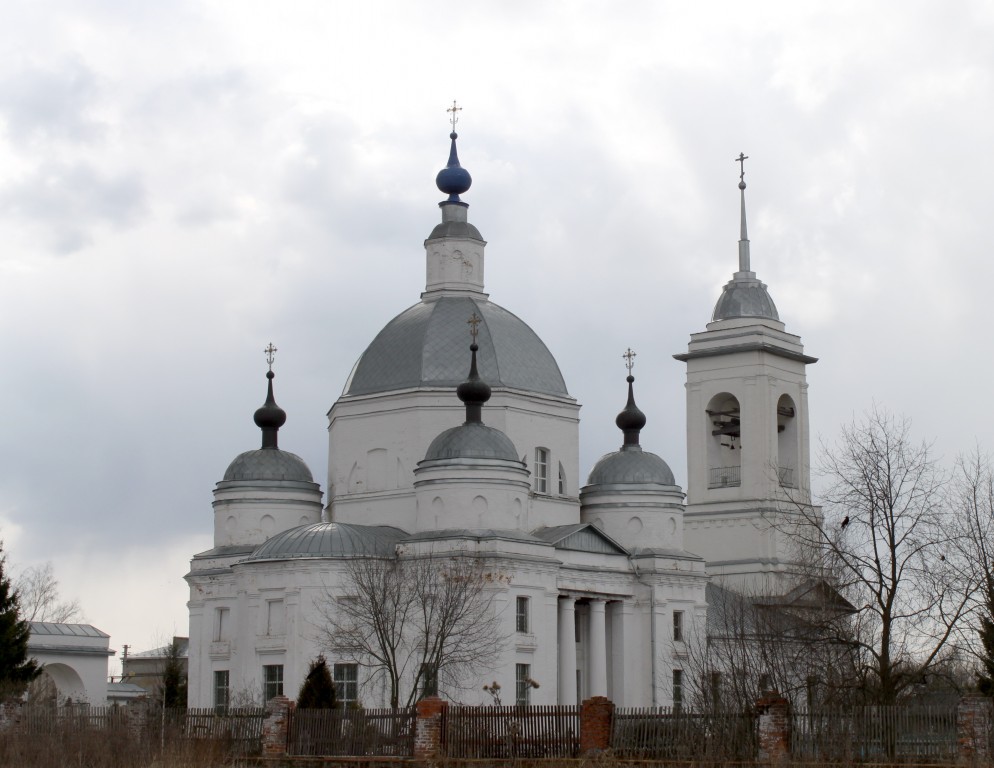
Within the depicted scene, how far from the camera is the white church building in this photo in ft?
129

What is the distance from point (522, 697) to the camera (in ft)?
129

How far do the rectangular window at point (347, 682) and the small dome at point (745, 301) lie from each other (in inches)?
732

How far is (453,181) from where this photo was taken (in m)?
47.4

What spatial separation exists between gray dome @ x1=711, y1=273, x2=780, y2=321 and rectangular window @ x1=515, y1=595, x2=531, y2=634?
15.5 metres

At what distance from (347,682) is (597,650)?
6.56 metres

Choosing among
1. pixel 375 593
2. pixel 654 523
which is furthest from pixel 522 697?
pixel 654 523

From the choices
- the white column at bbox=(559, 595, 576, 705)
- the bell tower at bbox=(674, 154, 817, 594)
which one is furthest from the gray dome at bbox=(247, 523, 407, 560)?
the bell tower at bbox=(674, 154, 817, 594)

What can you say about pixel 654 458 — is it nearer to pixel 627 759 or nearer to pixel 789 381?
pixel 789 381

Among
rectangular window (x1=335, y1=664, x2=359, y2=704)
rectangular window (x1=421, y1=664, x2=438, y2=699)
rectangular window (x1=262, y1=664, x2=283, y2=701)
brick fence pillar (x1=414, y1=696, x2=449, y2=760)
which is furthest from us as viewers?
rectangular window (x1=262, y1=664, x2=283, y2=701)

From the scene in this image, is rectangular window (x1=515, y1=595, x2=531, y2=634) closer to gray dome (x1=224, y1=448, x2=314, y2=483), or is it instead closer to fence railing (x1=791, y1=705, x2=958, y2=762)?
gray dome (x1=224, y1=448, x2=314, y2=483)

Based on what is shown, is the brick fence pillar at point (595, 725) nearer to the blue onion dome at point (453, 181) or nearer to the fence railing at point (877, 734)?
the fence railing at point (877, 734)

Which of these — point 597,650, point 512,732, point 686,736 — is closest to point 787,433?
point 597,650

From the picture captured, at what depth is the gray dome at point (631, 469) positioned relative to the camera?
4484 centimetres

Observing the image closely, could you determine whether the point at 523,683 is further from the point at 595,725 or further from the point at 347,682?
the point at 595,725
